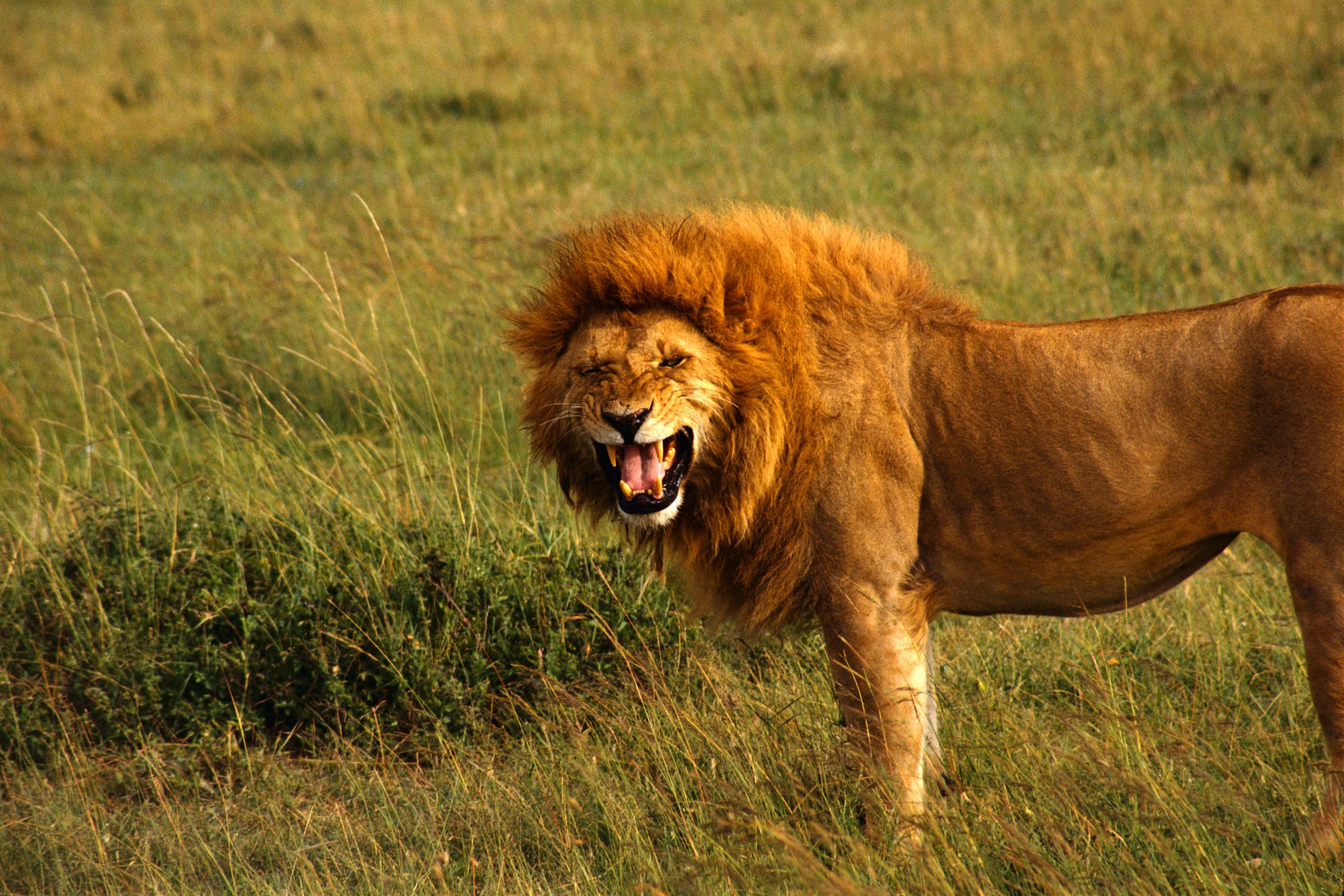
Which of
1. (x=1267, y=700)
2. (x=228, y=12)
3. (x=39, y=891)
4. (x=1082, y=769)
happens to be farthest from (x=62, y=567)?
(x=228, y=12)

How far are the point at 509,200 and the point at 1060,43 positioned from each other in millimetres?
5773

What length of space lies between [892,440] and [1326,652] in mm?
1134

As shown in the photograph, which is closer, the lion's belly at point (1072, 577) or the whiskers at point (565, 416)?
the lion's belly at point (1072, 577)

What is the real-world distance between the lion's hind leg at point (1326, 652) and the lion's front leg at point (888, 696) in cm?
91

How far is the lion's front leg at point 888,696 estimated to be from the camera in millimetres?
3215

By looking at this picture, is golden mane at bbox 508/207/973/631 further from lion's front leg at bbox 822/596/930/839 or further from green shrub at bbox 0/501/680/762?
green shrub at bbox 0/501/680/762

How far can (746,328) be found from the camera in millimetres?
3330

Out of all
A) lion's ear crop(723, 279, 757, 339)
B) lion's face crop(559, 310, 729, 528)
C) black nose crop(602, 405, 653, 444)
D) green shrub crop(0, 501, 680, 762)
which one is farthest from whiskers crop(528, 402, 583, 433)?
green shrub crop(0, 501, 680, 762)

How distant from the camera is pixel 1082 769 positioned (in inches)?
136

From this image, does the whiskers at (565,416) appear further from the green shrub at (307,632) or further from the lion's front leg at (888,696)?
the green shrub at (307,632)

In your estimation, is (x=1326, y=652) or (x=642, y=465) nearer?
(x=1326, y=652)

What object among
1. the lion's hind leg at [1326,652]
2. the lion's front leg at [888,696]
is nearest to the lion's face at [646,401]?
the lion's front leg at [888,696]

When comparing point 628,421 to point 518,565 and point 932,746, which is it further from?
point 518,565

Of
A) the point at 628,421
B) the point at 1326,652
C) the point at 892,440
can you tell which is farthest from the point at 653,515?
Result: the point at 1326,652
